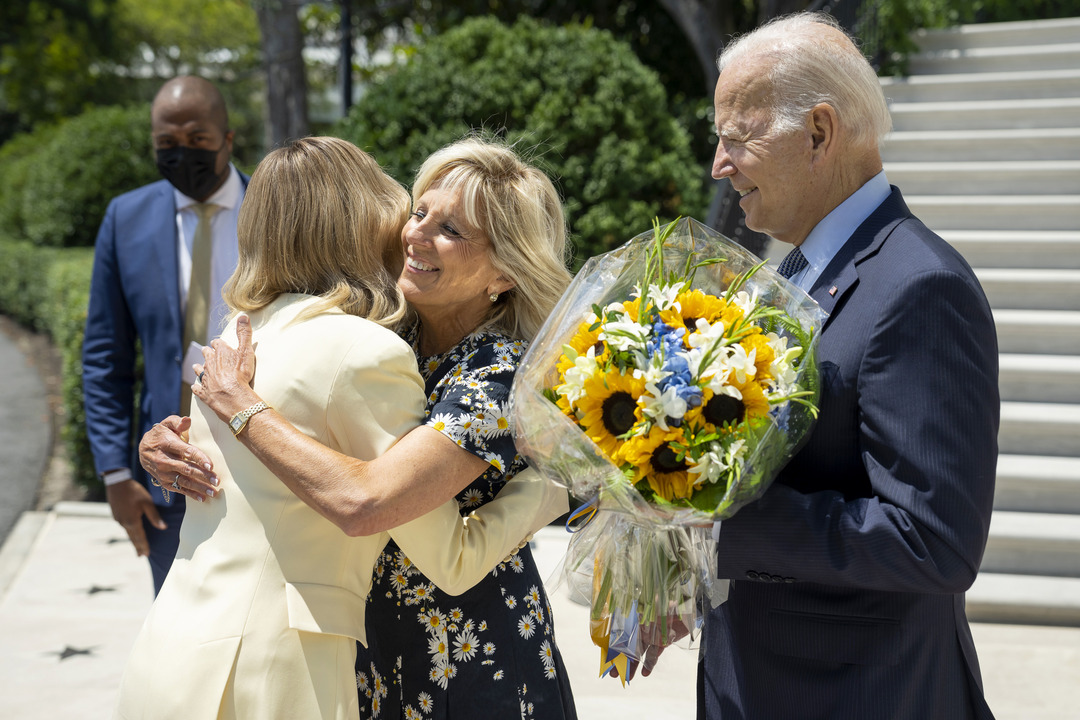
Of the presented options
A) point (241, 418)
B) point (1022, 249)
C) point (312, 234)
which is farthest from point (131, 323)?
point (1022, 249)

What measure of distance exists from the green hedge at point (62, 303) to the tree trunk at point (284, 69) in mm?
2392

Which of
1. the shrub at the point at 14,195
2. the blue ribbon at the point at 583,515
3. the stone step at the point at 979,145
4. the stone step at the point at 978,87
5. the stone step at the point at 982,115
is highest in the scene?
the blue ribbon at the point at 583,515

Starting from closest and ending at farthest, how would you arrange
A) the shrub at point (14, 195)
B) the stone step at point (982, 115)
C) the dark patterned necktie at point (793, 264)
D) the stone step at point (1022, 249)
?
the dark patterned necktie at point (793, 264)
the stone step at point (1022, 249)
the stone step at point (982, 115)
the shrub at point (14, 195)

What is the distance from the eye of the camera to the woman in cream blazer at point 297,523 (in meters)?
1.75

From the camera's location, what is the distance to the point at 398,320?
2.01 meters

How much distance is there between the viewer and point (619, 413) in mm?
1522

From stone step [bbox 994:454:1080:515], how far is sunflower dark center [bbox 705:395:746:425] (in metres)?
4.11

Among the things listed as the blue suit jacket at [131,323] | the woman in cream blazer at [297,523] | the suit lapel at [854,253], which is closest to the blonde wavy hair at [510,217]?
the woman in cream blazer at [297,523]

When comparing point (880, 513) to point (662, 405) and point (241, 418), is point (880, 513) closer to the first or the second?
point (662, 405)

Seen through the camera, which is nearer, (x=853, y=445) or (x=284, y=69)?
(x=853, y=445)

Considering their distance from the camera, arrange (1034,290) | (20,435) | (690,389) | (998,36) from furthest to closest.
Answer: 1. (998,36)
2. (20,435)
3. (1034,290)
4. (690,389)

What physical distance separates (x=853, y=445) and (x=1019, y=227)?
5814mm

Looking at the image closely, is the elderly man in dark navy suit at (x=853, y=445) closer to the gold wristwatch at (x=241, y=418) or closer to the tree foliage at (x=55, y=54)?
the gold wristwatch at (x=241, y=418)

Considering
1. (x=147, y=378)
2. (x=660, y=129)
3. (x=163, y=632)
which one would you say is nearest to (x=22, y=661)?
(x=147, y=378)
